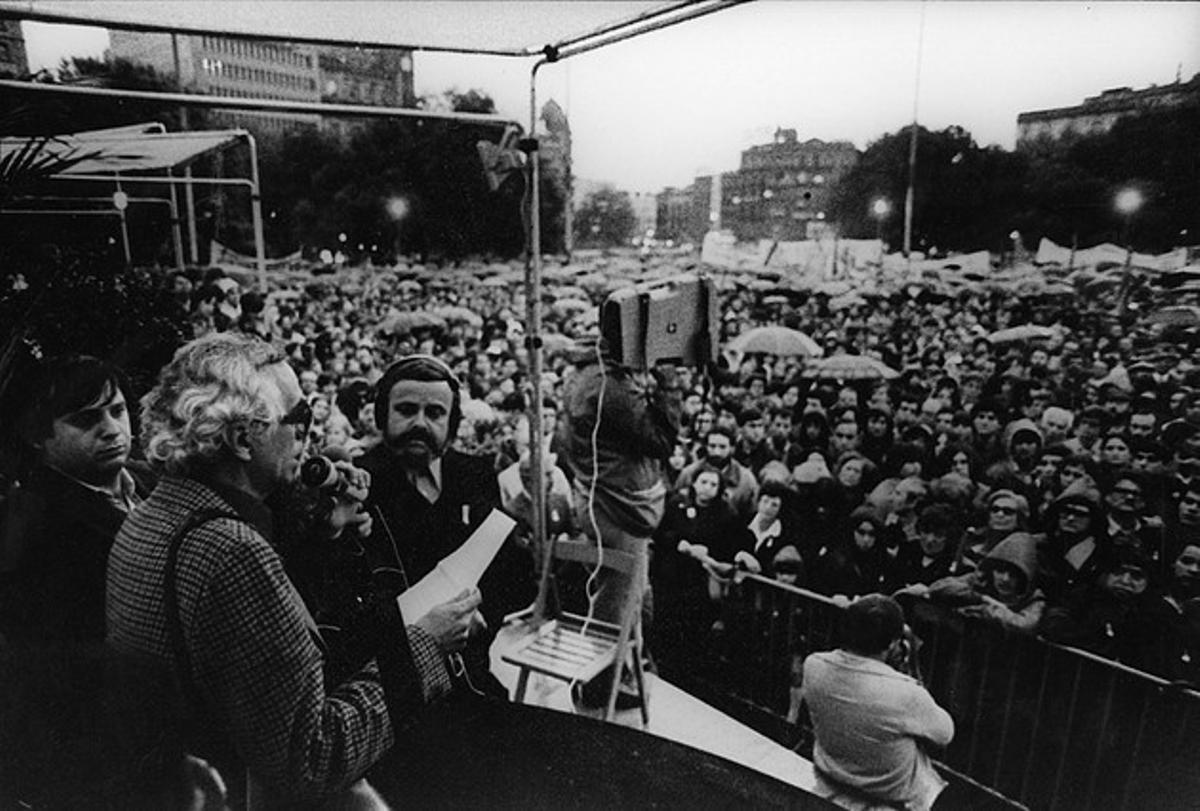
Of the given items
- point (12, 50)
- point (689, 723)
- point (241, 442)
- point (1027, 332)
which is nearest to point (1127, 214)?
point (1027, 332)

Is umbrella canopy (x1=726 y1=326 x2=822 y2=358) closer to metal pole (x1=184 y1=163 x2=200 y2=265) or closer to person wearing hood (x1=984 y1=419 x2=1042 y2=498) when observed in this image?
person wearing hood (x1=984 y1=419 x2=1042 y2=498)

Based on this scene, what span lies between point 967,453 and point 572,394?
85.0 inches

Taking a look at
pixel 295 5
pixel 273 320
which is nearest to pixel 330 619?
pixel 273 320

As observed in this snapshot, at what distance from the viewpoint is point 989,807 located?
2.97 m

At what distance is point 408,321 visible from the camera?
359 centimetres

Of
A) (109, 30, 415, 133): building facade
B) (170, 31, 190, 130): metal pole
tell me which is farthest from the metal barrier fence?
(170, 31, 190, 130): metal pole

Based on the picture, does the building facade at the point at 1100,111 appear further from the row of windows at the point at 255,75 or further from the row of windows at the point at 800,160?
the row of windows at the point at 255,75

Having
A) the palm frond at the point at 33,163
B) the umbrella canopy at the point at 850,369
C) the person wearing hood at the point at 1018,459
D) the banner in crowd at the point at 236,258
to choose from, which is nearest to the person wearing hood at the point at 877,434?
the umbrella canopy at the point at 850,369

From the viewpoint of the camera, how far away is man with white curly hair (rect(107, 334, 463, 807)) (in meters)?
1.41

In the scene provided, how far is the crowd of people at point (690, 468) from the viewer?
228 centimetres

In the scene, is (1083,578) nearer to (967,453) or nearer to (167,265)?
(967,453)

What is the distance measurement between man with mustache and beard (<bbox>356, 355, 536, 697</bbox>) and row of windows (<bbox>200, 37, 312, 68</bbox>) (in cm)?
128

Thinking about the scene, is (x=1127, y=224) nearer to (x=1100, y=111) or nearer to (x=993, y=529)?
(x=1100, y=111)

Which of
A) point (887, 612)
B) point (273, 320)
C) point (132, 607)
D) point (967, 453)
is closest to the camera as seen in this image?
point (132, 607)
